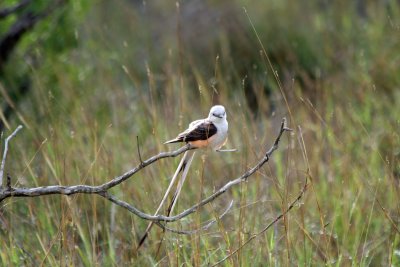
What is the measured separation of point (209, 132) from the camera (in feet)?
7.29

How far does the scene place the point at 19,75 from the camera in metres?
4.67

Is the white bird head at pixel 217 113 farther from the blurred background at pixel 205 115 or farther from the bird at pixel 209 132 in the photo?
the blurred background at pixel 205 115

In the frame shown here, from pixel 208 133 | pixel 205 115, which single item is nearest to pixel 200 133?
pixel 208 133

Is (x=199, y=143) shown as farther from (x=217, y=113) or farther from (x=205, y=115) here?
(x=205, y=115)

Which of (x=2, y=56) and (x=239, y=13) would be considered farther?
(x=239, y=13)

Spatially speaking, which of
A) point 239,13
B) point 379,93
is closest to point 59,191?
point 379,93

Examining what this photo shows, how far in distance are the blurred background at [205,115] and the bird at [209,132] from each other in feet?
0.65

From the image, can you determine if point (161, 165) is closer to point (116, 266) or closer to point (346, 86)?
point (116, 266)

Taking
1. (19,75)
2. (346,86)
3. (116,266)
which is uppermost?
(19,75)

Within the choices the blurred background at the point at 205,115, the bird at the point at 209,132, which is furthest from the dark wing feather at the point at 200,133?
the blurred background at the point at 205,115

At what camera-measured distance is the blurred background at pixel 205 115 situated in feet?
9.45

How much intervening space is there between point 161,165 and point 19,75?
1823mm

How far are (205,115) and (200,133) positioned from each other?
171 cm

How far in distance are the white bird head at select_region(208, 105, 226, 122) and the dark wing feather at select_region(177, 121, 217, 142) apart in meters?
0.02
